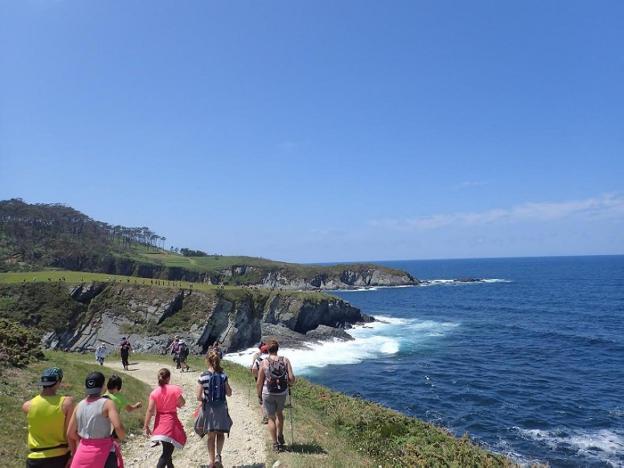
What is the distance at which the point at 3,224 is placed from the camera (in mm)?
119875

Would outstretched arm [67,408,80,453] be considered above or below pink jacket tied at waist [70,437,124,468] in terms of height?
above

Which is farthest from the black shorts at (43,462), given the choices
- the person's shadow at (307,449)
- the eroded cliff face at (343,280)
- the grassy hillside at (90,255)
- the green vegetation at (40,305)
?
the eroded cliff face at (343,280)

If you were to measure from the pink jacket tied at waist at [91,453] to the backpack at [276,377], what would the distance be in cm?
405

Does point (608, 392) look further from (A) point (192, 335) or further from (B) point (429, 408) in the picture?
(A) point (192, 335)

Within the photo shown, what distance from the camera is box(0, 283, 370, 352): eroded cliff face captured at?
51719mm

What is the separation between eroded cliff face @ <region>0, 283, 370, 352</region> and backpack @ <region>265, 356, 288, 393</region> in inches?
1743

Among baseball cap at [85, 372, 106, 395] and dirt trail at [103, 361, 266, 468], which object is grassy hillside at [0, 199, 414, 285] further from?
baseball cap at [85, 372, 106, 395]

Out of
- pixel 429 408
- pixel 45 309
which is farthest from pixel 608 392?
pixel 45 309

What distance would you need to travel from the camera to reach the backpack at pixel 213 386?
8617 millimetres

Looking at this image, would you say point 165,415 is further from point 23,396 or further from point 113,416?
point 23,396

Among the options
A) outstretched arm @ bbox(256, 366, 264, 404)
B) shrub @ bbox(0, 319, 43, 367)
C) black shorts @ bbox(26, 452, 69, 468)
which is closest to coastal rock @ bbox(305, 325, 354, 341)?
shrub @ bbox(0, 319, 43, 367)

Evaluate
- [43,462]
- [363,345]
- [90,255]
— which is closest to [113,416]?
[43,462]

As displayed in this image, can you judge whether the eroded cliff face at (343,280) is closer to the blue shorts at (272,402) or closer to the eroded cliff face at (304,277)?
the eroded cliff face at (304,277)

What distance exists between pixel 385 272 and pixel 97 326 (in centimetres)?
13827
